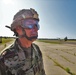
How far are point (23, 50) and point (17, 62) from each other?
25 centimetres

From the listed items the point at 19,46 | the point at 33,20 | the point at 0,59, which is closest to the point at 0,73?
the point at 0,59

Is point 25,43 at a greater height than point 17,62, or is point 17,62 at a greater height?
point 25,43

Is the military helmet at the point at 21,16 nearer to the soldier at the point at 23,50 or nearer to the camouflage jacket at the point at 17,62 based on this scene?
the soldier at the point at 23,50

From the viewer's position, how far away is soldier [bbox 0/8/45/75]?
2584 mm

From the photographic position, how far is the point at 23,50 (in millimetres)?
2816

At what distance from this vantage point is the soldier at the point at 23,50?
2.58 meters

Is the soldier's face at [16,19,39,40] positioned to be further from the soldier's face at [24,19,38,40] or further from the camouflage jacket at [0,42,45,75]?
the camouflage jacket at [0,42,45,75]

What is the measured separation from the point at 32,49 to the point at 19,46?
24 centimetres

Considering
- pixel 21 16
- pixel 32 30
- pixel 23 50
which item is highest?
pixel 21 16

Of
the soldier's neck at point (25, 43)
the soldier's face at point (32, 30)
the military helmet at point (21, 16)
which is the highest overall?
the military helmet at point (21, 16)

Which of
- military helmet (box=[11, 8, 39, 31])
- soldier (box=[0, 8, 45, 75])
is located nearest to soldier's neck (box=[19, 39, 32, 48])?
soldier (box=[0, 8, 45, 75])

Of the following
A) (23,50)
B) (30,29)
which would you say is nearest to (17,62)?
(23,50)

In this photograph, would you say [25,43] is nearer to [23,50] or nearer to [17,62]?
[23,50]

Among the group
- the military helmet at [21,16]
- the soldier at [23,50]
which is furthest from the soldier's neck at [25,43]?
the military helmet at [21,16]
